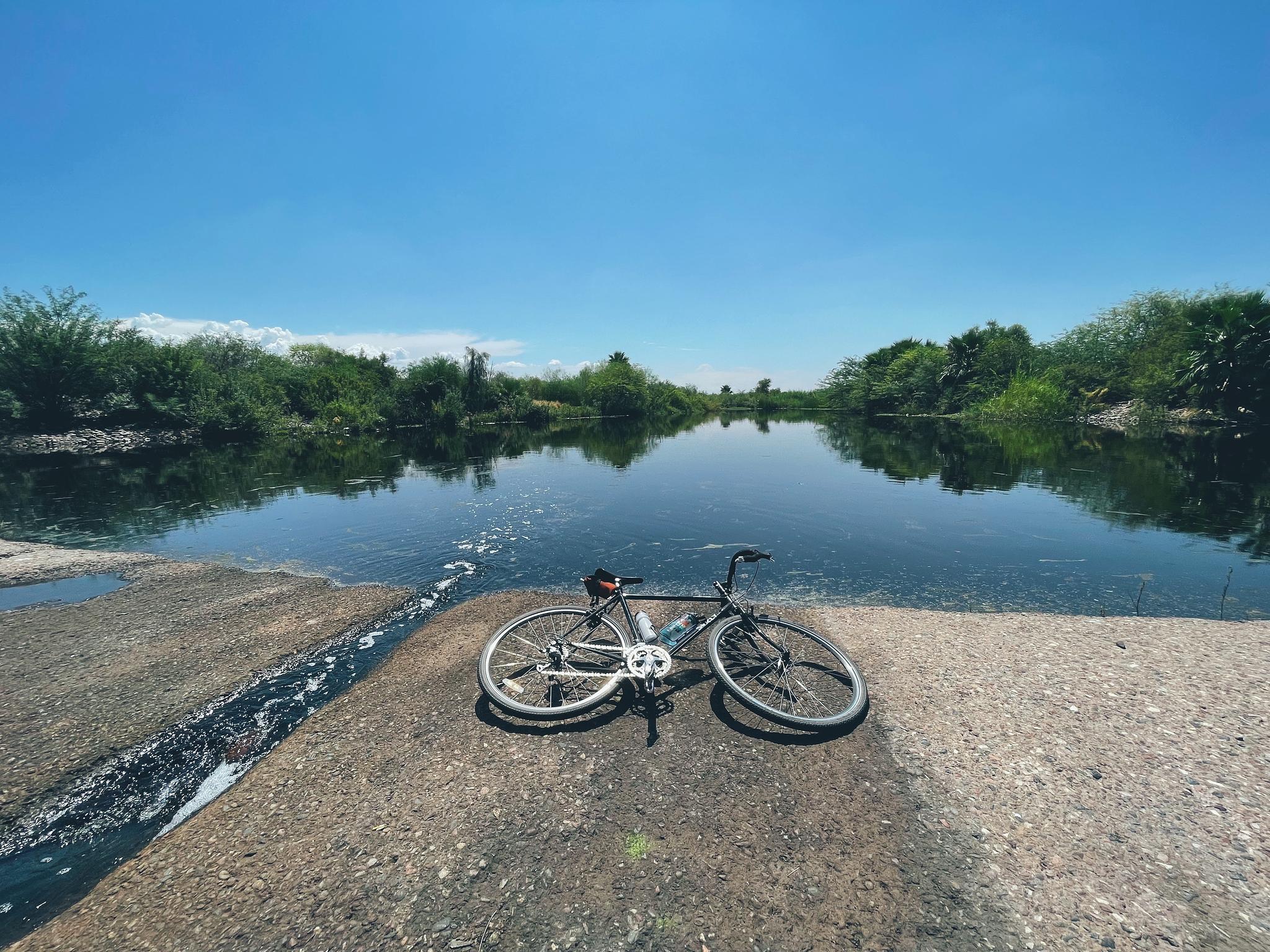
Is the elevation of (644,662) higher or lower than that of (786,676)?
higher

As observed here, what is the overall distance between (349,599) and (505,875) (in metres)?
7.03

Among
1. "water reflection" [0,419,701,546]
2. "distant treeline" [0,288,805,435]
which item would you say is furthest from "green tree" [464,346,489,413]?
"water reflection" [0,419,701,546]

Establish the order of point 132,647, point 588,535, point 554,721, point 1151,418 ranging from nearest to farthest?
point 554,721, point 132,647, point 588,535, point 1151,418

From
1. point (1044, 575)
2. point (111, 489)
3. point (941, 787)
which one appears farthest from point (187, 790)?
point (111, 489)

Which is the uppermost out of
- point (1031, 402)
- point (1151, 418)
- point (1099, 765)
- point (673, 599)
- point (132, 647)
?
point (1031, 402)

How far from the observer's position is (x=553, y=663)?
17.1 feet

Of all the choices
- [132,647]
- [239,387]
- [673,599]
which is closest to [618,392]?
[239,387]

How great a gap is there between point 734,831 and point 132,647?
8555 mm

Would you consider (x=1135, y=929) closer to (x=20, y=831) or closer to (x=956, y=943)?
(x=956, y=943)

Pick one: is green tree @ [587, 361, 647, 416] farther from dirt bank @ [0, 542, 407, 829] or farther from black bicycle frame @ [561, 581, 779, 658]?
black bicycle frame @ [561, 581, 779, 658]

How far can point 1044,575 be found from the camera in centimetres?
1076

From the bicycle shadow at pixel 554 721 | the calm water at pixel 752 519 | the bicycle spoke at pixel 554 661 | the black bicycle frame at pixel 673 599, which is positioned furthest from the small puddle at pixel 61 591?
the black bicycle frame at pixel 673 599

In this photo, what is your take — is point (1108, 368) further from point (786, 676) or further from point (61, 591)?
point (61, 591)

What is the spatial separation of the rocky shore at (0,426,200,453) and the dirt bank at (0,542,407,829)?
1597 inches
